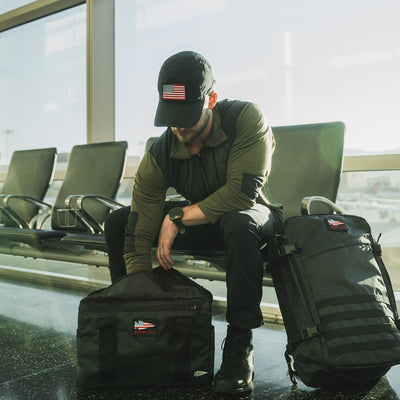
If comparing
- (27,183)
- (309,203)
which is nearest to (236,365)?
(309,203)

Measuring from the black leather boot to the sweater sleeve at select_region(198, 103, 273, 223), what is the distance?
36 cm

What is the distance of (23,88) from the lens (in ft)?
13.3

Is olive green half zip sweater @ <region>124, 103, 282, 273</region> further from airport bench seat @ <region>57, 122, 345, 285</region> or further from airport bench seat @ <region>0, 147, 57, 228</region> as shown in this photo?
airport bench seat @ <region>0, 147, 57, 228</region>

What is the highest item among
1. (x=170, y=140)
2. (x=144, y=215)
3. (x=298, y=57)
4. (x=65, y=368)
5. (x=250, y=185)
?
(x=298, y=57)

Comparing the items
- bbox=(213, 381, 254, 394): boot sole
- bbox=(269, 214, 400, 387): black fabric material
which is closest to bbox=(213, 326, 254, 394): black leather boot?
bbox=(213, 381, 254, 394): boot sole

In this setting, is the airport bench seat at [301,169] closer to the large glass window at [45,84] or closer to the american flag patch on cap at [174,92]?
the american flag patch on cap at [174,92]

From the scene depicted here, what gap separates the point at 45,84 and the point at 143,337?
3.24 metres

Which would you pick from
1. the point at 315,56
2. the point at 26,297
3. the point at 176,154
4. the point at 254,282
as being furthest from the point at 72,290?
the point at 315,56

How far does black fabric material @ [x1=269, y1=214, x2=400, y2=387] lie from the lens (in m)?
1.09

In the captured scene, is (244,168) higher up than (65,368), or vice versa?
(244,168)

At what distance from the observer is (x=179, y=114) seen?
1.29 meters

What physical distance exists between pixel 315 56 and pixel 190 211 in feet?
4.88

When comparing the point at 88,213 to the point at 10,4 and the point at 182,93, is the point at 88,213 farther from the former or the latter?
the point at 10,4

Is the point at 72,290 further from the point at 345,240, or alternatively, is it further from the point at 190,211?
the point at 345,240
